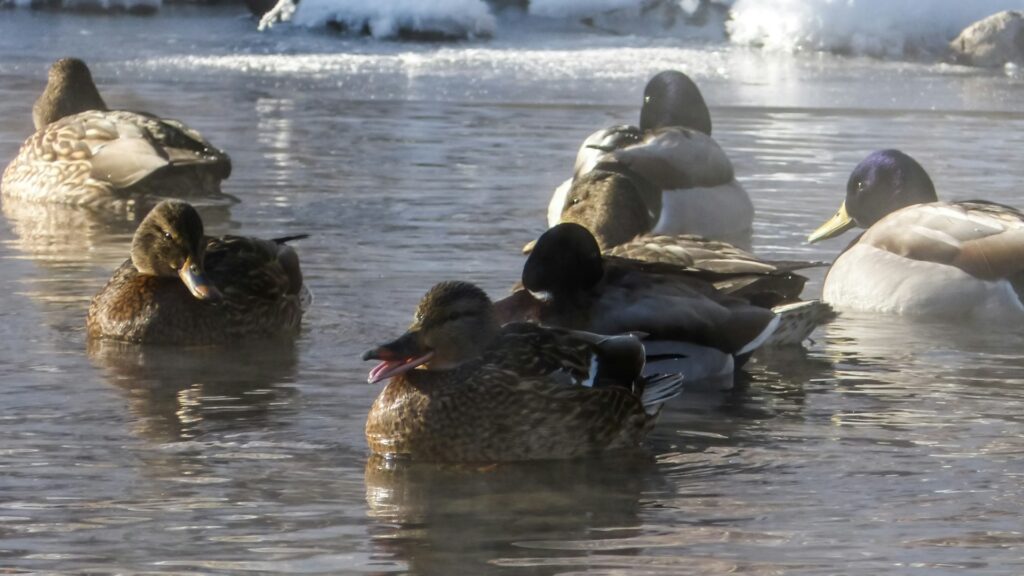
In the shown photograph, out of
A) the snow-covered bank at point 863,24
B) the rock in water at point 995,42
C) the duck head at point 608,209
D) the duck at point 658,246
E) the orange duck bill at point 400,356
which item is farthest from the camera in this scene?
the snow-covered bank at point 863,24

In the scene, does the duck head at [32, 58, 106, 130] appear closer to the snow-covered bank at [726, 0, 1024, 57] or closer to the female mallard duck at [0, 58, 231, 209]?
the female mallard duck at [0, 58, 231, 209]

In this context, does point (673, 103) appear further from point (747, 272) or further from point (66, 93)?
point (747, 272)

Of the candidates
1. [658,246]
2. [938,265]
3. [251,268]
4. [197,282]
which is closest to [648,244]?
[658,246]

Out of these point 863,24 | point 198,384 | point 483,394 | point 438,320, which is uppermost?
point 863,24

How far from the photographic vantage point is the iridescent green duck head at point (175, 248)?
8.17 metres

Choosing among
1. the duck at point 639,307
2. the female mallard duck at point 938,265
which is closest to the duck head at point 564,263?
the duck at point 639,307

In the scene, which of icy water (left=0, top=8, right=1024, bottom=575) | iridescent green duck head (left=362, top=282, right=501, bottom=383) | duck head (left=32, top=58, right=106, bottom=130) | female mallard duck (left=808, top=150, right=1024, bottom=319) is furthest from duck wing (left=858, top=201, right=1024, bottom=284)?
duck head (left=32, top=58, right=106, bottom=130)

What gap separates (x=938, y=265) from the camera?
29.5ft

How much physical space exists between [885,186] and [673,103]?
10.8ft

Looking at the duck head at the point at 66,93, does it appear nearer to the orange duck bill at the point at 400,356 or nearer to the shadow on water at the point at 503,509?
the orange duck bill at the point at 400,356

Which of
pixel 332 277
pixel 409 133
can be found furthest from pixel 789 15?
pixel 332 277

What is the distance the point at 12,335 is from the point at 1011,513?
419cm

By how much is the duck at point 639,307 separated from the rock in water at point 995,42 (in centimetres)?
1477

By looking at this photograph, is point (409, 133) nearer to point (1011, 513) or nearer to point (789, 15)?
point (789, 15)
